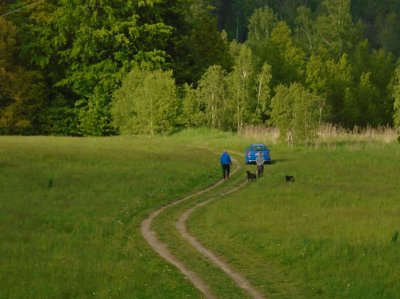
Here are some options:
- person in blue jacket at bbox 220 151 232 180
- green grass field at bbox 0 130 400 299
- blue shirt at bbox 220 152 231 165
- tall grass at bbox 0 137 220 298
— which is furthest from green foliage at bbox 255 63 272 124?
blue shirt at bbox 220 152 231 165

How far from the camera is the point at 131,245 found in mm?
21312

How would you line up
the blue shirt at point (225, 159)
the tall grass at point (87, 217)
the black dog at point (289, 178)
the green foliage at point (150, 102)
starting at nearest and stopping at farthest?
the tall grass at point (87, 217) < the black dog at point (289, 178) < the blue shirt at point (225, 159) < the green foliage at point (150, 102)

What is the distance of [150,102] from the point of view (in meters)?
72.6

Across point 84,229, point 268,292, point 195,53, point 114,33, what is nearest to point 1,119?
point 114,33

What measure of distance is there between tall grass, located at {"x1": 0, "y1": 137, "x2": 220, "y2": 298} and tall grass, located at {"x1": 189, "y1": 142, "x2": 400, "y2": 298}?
97.2 inches

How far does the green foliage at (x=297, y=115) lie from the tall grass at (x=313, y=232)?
16251mm

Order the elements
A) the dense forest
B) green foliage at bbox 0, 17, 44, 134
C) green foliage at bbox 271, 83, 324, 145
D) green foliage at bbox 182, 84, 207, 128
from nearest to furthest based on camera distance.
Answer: green foliage at bbox 271, 83, 324, 145
green foliage at bbox 182, 84, 207, 128
the dense forest
green foliage at bbox 0, 17, 44, 134

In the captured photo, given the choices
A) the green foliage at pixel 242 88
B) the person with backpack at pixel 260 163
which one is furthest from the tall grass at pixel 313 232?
the green foliage at pixel 242 88

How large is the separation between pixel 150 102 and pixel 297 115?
785 inches

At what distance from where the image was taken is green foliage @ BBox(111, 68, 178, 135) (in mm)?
72250

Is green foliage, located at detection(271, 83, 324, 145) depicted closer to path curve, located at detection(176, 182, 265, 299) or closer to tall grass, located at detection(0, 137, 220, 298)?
tall grass, located at detection(0, 137, 220, 298)

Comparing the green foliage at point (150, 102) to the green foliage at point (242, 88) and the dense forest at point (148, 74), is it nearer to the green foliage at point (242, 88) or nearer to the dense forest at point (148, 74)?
the dense forest at point (148, 74)

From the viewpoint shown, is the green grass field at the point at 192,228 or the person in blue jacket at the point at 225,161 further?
the person in blue jacket at the point at 225,161

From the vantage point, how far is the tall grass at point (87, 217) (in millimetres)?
16844
